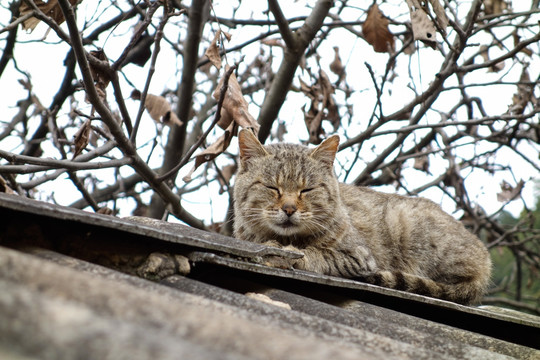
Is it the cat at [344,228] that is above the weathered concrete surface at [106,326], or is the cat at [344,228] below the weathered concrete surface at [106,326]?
above

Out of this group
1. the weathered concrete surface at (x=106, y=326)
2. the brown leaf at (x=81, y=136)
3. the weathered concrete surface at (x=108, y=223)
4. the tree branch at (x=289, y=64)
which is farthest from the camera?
the tree branch at (x=289, y=64)

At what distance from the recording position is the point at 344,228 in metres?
3.84

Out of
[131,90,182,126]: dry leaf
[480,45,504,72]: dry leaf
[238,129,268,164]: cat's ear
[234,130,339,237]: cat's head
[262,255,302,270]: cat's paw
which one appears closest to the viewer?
[262,255,302,270]: cat's paw

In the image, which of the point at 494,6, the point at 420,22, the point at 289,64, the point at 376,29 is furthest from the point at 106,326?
the point at 494,6

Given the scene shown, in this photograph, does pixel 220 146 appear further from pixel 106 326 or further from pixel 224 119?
pixel 106 326

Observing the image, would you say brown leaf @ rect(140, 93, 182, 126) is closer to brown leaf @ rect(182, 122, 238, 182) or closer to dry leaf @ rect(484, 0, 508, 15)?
brown leaf @ rect(182, 122, 238, 182)

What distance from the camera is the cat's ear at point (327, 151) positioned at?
4.06 metres

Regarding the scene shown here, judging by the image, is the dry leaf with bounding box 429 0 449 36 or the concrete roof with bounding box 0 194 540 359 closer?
the concrete roof with bounding box 0 194 540 359

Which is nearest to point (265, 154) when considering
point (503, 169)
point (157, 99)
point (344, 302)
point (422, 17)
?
point (157, 99)

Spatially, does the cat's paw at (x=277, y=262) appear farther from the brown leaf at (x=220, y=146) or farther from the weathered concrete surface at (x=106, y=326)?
the weathered concrete surface at (x=106, y=326)

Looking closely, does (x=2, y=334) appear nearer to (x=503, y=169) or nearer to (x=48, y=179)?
(x=48, y=179)

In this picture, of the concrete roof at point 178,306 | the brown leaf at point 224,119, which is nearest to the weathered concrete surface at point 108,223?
the concrete roof at point 178,306

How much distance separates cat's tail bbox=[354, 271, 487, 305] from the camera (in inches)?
128

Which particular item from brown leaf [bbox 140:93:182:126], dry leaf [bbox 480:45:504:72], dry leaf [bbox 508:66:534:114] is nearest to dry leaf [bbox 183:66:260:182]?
brown leaf [bbox 140:93:182:126]
